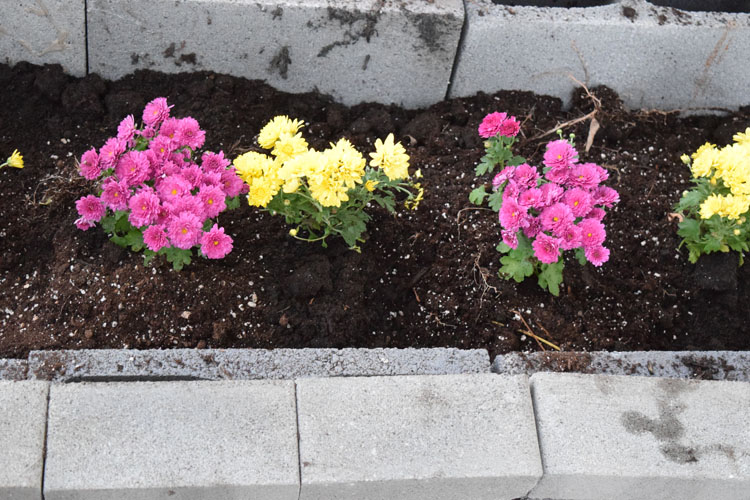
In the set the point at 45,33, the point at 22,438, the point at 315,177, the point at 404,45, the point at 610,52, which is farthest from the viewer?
the point at 610,52

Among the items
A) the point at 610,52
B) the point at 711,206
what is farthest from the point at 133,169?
the point at 610,52

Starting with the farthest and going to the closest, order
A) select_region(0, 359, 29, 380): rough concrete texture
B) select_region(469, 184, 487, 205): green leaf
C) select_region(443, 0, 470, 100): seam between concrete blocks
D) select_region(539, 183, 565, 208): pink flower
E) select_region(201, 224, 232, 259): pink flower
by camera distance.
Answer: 1. select_region(443, 0, 470, 100): seam between concrete blocks
2. select_region(469, 184, 487, 205): green leaf
3. select_region(539, 183, 565, 208): pink flower
4. select_region(201, 224, 232, 259): pink flower
5. select_region(0, 359, 29, 380): rough concrete texture

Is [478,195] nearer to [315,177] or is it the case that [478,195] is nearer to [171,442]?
[315,177]

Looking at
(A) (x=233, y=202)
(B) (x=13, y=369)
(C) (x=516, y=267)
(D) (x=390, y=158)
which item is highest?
(D) (x=390, y=158)

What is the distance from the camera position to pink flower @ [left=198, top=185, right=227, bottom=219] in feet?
7.92

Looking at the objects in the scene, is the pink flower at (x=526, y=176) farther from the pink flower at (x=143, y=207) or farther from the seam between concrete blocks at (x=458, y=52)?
the pink flower at (x=143, y=207)

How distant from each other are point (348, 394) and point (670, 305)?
1382mm

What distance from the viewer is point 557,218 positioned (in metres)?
2.47

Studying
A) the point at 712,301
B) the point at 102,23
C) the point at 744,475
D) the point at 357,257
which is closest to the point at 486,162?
the point at 357,257

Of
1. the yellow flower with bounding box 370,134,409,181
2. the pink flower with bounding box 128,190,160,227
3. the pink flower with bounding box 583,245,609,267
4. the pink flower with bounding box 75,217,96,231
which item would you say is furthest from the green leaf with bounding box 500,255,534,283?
the pink flower with bounding box 75,217,96,231

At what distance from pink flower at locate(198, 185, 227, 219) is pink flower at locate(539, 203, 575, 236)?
1.02 metres

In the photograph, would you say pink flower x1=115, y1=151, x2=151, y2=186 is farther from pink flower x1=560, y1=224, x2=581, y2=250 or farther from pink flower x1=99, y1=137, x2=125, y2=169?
pink flower x1=560, y1=224, x2=581, y2=250

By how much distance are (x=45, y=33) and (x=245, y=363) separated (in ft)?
5.40

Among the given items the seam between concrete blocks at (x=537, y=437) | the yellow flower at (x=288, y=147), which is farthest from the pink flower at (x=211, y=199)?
the seam between concrete blocks at (x=537, y=437)
